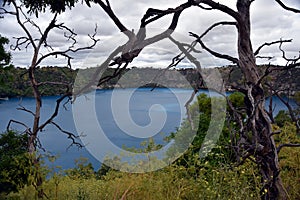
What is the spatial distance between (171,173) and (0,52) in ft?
7.72

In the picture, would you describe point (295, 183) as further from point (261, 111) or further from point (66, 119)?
point (66, 119)

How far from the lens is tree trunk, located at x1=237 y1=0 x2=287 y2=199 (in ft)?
5.50

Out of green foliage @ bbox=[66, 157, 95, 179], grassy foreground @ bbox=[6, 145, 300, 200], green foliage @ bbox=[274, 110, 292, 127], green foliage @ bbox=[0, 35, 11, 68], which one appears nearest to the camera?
grassy foreground @ bbox=[6, 145, 300, 200]

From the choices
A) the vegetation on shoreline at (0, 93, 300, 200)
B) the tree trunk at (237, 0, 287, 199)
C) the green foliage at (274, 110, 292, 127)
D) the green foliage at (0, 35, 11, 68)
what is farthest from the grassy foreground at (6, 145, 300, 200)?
the green foliage at (274, 110, 292, 127)

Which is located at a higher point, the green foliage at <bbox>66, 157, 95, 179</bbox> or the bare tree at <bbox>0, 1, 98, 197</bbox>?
the bare tree at <bbox>0, 1, 98, 197</bbox>

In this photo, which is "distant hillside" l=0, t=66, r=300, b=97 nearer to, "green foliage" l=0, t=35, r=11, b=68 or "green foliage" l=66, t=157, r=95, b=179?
"green foliage" l=66, t=157, r=95, b=179

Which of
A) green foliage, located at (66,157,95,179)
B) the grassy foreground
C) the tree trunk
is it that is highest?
the tree trunk

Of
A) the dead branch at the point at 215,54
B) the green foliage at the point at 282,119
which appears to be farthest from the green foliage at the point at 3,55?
the green foliage at the point at 282,119

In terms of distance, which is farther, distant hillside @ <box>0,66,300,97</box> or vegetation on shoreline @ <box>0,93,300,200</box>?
vegetation on shoreline @ <box>0,93,300,200</box>

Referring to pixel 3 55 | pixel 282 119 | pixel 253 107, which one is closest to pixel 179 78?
pixel 253 107

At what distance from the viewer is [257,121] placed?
171cm

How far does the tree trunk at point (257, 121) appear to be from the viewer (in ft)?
5.50

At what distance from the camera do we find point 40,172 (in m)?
2.22

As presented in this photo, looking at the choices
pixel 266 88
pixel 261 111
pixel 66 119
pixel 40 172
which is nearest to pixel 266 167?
pixel 261 111
